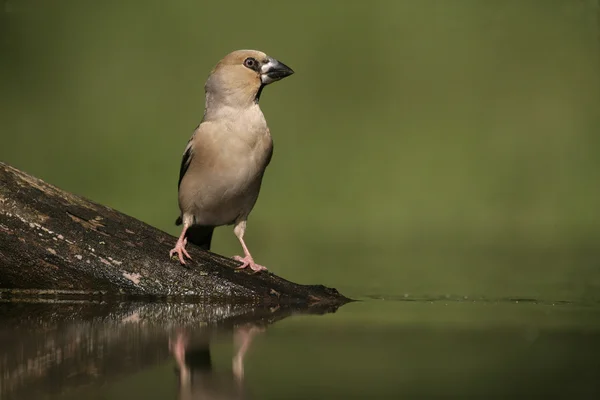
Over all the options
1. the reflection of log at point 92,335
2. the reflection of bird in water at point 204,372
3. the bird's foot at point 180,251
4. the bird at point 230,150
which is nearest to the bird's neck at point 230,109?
the bird at point 230,150

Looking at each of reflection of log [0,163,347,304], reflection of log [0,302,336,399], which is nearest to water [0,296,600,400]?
reflection of log [0,302,336,399]

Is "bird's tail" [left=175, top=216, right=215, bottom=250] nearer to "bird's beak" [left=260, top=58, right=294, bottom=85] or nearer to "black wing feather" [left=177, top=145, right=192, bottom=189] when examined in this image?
"black wing feather" [left=177, top=145, right=192, bottom=189]

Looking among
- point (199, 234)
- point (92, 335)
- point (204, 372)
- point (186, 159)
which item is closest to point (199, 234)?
point (199, 234)

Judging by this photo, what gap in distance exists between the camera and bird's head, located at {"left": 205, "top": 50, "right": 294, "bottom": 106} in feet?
16.8

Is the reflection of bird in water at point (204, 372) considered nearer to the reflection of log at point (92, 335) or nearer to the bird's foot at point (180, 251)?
the reflection of log at point (92, 335)

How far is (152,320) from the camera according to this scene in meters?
3.73

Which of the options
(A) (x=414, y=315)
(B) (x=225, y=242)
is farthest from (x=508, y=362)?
(B) (x=225, y=242)

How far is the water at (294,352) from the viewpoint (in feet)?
7.82

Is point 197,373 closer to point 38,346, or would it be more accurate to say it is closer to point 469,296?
point 38,346

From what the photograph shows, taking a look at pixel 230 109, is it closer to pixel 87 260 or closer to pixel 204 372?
pixel 87 260

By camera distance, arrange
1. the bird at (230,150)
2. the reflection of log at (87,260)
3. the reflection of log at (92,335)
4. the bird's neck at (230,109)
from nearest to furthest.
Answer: the reflection of log at (92,335) < the reflection of log at (87,260) < the bird at (230,150) < the bird's neck at (230,109)

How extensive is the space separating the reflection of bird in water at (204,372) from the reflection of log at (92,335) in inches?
2.3

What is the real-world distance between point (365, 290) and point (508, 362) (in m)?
2.36

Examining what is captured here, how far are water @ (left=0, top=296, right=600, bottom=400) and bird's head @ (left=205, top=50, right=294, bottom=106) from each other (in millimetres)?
1360
